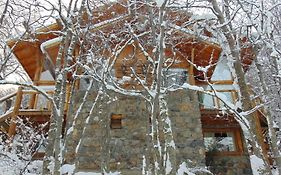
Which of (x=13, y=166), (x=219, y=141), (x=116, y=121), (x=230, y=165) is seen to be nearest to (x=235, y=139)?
(x=219, y=141)

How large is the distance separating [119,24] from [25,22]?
3923 mm

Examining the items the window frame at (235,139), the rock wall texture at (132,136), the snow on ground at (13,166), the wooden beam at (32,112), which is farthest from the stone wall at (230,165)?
the wooden beam at (32,112)

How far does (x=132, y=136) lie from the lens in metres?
10.0

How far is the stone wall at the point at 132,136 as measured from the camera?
9.57m

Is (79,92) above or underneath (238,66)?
above

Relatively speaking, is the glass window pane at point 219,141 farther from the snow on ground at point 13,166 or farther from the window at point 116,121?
the snow on ground at point 13,166

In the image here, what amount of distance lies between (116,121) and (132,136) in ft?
2.42

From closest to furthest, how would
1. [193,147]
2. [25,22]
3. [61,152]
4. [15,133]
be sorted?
[61,152]
[25,22]
[193,147]
[15,133]

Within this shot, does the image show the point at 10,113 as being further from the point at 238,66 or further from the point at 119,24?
the point at 238,66

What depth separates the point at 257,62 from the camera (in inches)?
230

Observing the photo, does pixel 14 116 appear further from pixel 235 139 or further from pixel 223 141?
pixel 235 139

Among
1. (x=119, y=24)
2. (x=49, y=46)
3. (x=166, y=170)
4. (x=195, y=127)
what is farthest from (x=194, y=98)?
(x=166, y=170)

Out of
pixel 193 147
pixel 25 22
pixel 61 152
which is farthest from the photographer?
pixel 193 147

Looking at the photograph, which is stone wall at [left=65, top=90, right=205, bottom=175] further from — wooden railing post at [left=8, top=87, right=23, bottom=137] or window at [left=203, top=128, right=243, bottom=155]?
wooden railing post at [left=8, top=87, right=23, bottom=137]
